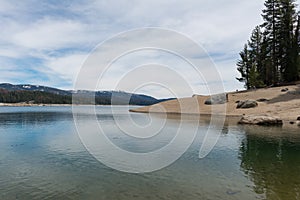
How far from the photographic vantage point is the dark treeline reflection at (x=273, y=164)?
13.0 meters

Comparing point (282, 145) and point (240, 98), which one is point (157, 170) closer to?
point (282, 145)

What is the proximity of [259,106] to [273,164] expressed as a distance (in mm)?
41149

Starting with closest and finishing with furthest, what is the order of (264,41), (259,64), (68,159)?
(68,159) < (264,41) < (259,64)

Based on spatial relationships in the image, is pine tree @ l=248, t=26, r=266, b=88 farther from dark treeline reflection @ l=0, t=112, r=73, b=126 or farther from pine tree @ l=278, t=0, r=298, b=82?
dark treeline reflection @ l=0, t=112, r=73, b=126

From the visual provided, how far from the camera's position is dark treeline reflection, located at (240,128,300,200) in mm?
13040

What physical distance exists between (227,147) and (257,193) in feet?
39.7

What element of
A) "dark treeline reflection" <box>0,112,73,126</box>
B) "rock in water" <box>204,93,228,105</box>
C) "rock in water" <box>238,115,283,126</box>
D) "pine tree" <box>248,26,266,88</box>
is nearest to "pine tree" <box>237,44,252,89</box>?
"pine tree" <box>248,26,266,88</box>

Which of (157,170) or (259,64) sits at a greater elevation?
(259,64)

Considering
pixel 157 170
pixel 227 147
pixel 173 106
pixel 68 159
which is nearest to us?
pixel 157 170

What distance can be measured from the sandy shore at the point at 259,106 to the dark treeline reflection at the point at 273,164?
21.3m

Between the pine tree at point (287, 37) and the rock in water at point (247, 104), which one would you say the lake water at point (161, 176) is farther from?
the pine tree at point (287, 37)

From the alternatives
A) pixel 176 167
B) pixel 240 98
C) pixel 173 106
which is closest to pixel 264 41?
pixel 240 98

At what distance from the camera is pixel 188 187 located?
13508 millimetres

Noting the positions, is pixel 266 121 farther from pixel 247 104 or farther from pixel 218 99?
pixel 218 99
